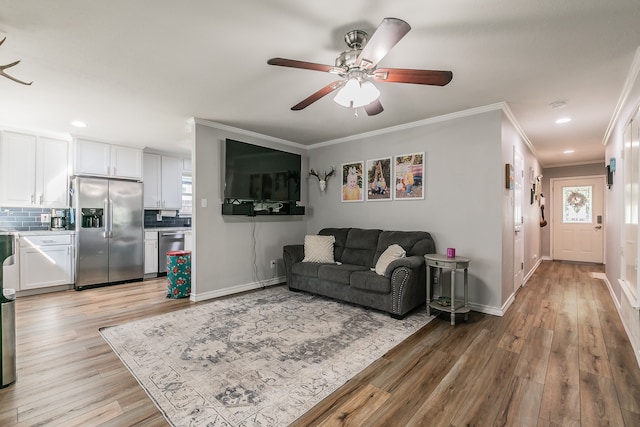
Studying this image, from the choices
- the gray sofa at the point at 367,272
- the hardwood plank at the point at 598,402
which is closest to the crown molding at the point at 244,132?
the gray sofa at the point at 367,272

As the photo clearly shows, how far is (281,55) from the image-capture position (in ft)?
7.75

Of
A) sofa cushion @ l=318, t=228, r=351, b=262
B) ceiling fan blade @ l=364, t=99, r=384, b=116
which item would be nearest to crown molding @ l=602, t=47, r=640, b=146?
ceiling fan blade @ l=364, t=99, r=384, b=116

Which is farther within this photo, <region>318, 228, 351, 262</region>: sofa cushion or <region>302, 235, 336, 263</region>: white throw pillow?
<region>318, 228, 351, 262</region>: sofa cushion

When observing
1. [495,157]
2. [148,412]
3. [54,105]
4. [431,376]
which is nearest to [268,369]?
[148,412]

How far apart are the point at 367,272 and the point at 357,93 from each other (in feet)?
6.83

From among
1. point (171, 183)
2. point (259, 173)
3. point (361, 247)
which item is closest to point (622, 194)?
point (361, 247)

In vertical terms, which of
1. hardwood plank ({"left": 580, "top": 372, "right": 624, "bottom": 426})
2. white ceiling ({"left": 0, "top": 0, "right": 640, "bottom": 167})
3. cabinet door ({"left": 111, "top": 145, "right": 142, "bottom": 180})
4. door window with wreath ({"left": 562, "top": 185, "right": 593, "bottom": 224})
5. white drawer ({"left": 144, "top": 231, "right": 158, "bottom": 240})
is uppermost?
white ceiling ({"left": 0, "top": 0, "right": 640, "bottom": 167})

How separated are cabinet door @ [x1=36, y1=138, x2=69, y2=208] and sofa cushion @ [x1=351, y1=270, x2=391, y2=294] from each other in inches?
187

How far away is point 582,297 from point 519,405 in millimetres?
3381

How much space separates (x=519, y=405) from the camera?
1825mm

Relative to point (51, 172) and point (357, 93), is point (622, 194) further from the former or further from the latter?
point (51, 172)

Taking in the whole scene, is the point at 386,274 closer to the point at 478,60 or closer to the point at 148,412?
the point at 478,60

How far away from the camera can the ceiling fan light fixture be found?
86.8 inches

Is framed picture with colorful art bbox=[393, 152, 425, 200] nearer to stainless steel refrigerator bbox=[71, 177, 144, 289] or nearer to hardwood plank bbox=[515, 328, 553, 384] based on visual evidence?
hardwood plank bbox=[515, 328, 553, 384]
